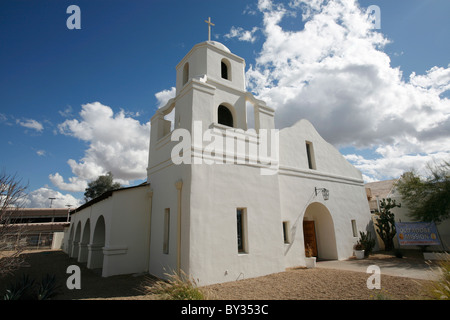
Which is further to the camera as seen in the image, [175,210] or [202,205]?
[175,210]

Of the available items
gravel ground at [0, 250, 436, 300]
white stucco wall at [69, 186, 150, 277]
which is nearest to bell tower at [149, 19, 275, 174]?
white stucco wall at [69, 186, 150, 277]

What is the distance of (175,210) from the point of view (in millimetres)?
8852

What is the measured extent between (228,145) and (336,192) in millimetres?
8385

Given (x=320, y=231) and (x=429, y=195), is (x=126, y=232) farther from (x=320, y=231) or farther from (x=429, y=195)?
(x=429, y=195)

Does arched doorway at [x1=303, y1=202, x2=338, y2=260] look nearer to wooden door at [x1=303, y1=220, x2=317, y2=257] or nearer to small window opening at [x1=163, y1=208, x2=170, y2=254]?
wooden door at [x1=303, y1=220, x2=317, y2=257]

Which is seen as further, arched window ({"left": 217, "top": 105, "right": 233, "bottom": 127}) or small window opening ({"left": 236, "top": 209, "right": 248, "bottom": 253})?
arched window ({"left": 217, "top": 105, "right": 233, "bottom": 127})

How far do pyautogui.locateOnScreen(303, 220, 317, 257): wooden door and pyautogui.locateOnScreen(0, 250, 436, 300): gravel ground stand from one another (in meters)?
4.00

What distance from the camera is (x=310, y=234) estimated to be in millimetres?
13664

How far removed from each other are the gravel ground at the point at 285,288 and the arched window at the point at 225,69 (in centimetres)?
916

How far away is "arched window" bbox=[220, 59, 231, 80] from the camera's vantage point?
11.7 meters

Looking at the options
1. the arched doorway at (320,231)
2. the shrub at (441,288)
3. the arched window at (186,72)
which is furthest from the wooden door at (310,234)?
the arched window at (186,72)

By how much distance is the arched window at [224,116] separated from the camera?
11.1m
